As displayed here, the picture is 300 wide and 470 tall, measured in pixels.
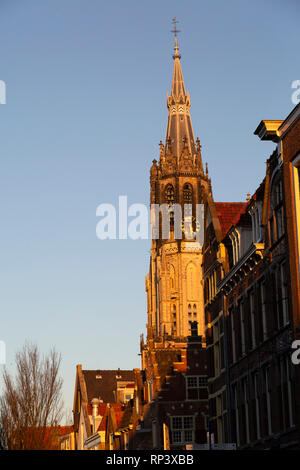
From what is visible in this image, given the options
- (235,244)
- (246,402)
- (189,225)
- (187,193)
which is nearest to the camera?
Result: (246,402)

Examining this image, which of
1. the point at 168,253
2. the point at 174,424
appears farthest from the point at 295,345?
the point at 168,253

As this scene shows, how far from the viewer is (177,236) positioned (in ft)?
495

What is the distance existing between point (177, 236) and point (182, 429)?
91543 millimetres

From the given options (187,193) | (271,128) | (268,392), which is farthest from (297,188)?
(187,193)

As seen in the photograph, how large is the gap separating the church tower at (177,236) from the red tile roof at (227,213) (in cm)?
9001

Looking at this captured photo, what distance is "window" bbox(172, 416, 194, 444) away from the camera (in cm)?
5994

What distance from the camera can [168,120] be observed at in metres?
162

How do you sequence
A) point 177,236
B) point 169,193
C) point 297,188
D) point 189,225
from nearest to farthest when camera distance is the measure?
1. point 297,188
2. point 177,236
3. point 189,225
4. point 169,193

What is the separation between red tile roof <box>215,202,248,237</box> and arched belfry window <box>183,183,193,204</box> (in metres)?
104

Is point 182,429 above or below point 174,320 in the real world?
below

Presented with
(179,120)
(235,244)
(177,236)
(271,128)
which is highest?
(179,120)

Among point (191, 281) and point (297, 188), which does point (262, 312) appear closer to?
point (297, 188)
